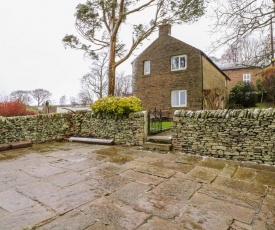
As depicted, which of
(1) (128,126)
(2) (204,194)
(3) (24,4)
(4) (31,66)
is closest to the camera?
(2) (204,194)

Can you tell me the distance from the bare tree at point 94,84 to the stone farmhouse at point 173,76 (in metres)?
11.1

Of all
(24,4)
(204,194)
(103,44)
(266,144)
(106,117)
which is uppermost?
(24,4)

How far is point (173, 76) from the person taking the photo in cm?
1477

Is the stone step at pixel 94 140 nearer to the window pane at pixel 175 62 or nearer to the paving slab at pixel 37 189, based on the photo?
the paving slab at pixel 37 189

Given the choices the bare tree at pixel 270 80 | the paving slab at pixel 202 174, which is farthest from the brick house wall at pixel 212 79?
the paving slab at pixel 202 174

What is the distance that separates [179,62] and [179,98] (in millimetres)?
2914

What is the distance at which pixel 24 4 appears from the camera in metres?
8.95

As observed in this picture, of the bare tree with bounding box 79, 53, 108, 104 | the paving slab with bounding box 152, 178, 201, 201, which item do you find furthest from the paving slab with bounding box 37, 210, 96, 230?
the bare tree with bounding box 79, 53, 108, 104

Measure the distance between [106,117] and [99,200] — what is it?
5156 millimetres

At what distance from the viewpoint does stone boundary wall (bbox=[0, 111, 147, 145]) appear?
6996 mm

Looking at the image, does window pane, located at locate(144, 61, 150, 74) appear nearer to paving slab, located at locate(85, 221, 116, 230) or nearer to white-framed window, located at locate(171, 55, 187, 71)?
white-framed window, located at locate(171, 55, 187, 71)

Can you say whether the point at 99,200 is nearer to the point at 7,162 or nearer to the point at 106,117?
the point at 7,162

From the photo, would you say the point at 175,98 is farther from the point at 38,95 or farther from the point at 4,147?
the point at 38,95

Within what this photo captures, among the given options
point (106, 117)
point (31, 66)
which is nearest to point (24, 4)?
point (106, 117)
